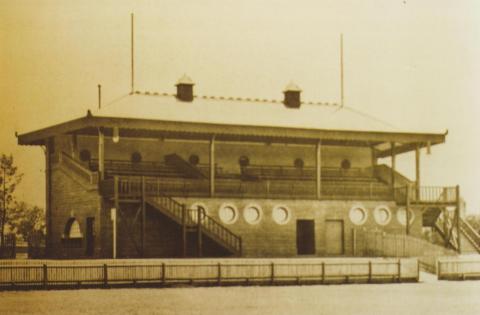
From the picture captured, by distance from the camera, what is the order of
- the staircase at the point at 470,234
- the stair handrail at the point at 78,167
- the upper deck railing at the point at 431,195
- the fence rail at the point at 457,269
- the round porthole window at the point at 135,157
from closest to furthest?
the fence rail at the point at 457,269 → the stair handrail at the point at 78,167 → the round porthole window at the point at 135,157 → the upper deck railing at the point at 431,195 → the staircase at the point at 470,234

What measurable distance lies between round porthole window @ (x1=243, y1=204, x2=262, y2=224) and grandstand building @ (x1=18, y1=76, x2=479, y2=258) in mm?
58

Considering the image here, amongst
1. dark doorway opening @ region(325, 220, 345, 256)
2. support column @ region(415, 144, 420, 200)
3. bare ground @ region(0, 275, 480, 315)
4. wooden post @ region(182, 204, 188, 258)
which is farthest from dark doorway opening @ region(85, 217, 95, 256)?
support column @ region(415, 144, 420, 200)

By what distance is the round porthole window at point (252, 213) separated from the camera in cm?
4553

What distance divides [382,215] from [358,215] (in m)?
1.35

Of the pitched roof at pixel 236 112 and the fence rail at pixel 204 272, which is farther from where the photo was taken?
the pitched roof at pixel 236 112

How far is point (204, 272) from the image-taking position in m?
32.5

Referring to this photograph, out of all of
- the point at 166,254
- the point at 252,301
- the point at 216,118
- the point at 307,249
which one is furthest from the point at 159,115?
the point at 252,301

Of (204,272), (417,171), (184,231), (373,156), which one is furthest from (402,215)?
(204,272)

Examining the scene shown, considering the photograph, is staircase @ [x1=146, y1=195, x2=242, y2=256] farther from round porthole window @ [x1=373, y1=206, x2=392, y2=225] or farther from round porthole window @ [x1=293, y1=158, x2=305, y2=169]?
round porthole window @ [x1=293, y1=158, x2=305, y2=169]

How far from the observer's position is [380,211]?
48375 millimetres

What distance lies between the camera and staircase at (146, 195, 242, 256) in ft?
138

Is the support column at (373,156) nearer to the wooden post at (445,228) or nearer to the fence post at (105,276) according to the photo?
the wooden post at (445,228)

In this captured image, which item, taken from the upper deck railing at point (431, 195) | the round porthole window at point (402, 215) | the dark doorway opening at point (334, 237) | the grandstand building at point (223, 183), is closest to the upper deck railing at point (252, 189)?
the grandstand building at point (223, 183)

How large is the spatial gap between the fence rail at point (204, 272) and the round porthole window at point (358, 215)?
11962 mm
